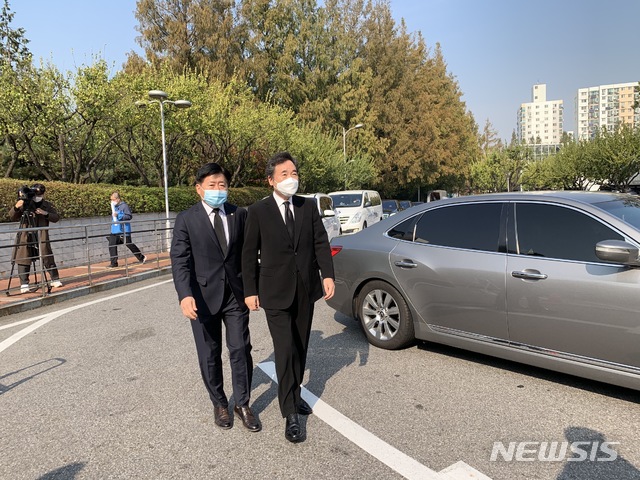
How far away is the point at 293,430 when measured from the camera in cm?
299

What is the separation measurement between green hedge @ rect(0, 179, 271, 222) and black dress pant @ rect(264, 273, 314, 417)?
1196cm

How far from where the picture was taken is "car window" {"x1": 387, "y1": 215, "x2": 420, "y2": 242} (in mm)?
4648

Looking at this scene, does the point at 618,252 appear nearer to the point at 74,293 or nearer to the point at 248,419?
the point at 248,419

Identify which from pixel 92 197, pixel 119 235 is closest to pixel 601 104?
pixel 92 197

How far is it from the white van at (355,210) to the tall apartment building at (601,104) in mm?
153672

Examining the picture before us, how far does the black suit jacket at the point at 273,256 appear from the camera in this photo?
9.97ft

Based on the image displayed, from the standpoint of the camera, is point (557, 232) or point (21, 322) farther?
point (21, 322)

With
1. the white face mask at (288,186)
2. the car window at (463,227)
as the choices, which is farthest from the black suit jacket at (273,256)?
the car window at (463,227)

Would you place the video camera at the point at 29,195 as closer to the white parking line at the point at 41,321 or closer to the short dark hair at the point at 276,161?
the white parking line at the point at 41,321

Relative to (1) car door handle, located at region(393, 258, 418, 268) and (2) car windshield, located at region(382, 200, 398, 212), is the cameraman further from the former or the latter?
(2) car windshield, located at region(382, 200, 398, 212)

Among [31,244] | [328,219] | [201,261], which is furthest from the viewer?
[328,219]

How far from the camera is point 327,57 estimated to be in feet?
126

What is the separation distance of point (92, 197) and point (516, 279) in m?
14.1

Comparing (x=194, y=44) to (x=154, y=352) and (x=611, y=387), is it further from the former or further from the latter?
(x=611, y=387)
